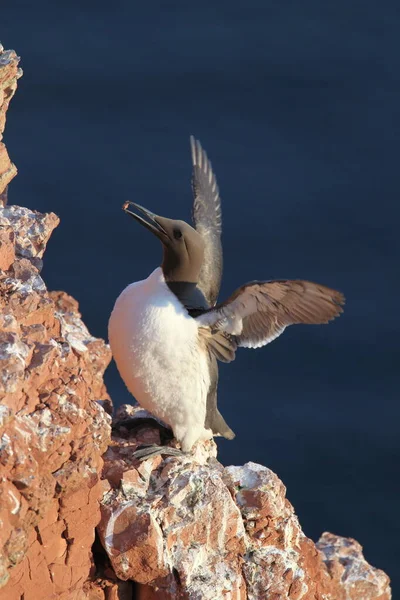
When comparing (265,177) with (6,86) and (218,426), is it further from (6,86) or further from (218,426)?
(6,86)

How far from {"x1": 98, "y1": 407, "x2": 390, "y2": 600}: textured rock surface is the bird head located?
4.14ft

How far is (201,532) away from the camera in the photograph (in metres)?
8.48

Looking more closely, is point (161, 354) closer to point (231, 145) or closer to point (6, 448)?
point (6, 448)

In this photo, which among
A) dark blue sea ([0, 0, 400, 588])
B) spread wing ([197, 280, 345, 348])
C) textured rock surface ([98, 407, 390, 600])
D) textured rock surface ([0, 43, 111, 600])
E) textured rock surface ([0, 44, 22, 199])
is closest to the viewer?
textured rock surface ([0, 43, 111, 600])

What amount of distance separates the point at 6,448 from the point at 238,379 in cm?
983

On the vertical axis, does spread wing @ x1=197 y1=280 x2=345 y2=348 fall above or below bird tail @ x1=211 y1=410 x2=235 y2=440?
above

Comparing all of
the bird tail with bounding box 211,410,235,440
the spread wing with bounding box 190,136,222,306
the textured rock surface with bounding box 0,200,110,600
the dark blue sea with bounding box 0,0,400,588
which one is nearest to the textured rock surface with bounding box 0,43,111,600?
the textured rock surface with bounding box 0,200,110,600

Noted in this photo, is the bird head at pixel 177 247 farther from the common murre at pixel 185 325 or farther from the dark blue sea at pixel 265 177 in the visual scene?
the dark blue sea at pixel 265 177

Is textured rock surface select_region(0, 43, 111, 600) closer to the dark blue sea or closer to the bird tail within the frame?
the bird tail

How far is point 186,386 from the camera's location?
382 inches

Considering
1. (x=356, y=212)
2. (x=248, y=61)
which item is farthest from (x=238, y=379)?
(x=248, y=61)

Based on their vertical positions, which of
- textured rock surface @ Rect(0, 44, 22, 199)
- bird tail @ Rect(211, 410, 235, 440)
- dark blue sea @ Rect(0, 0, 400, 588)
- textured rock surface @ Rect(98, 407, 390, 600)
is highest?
textured rock surface @ Rect(0, 44, 22, 199)

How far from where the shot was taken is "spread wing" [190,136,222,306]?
10.8 m

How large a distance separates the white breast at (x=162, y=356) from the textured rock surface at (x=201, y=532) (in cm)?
31
